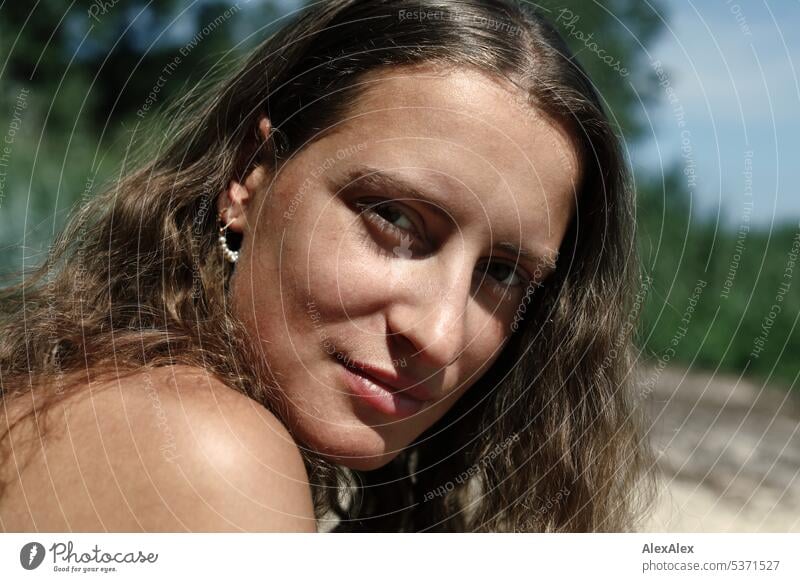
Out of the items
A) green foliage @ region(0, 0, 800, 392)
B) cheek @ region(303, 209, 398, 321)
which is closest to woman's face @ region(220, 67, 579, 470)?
cheek @ region(303, 209, 398, 321)

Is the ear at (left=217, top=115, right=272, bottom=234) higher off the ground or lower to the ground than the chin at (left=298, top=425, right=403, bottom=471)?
higher

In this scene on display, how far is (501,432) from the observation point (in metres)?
1.11

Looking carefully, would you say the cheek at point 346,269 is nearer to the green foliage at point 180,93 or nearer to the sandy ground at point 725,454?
the green foliage at point 180,93

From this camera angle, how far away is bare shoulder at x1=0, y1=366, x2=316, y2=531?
66 centimetres

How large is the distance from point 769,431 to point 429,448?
1307mm

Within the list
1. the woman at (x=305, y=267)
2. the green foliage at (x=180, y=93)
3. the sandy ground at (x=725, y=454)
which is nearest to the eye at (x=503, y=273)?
the woman at (x=305, y=267)

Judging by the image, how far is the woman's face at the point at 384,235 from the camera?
78 cm

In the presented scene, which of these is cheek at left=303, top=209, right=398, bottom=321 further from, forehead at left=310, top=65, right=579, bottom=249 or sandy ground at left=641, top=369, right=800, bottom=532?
sandy ground at left=641, top=369, right=800, bottom=532

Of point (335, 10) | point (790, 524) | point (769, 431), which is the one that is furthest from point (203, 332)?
point (769, 431)

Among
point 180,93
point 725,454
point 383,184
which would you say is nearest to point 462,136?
point 383,184

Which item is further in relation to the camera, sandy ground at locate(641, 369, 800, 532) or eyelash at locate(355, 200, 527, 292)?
sandy ground at locate(641, 369, 800, 532)

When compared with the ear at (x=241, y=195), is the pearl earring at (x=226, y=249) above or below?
below

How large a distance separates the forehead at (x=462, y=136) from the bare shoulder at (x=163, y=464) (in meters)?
0.28

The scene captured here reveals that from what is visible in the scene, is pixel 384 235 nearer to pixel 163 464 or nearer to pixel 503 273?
pixel 503 273
